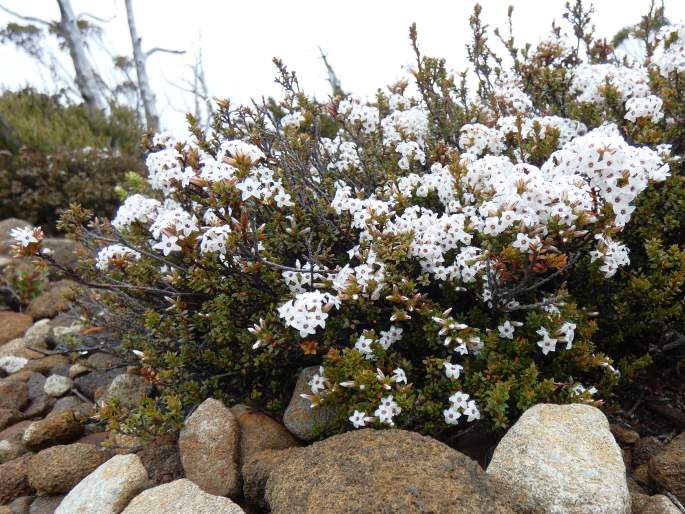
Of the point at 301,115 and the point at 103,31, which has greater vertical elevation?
the point at 103,31

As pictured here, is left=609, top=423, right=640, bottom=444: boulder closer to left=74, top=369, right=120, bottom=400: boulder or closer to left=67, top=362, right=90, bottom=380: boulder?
left=74, top=369, right=120, bottom=400: boulder

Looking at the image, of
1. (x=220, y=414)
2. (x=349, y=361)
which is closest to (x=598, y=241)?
(x=349, y=361)

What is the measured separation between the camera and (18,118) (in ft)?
40.4

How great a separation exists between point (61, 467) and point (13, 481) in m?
0.37

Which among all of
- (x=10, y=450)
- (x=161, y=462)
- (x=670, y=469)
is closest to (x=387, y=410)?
(x=670, y=469)

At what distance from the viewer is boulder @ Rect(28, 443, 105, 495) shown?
3.30m

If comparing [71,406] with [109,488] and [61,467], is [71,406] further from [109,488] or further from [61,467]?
[109,488]

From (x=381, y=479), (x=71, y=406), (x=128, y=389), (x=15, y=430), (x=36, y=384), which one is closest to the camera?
(x=381, y=479)

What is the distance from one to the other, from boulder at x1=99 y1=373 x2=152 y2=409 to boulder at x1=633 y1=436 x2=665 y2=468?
315cm

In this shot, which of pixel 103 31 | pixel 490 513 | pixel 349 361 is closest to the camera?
pixel 490 513

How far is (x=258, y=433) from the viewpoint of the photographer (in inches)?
130

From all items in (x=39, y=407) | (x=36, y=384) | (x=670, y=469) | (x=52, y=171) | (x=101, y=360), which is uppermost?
(x=52, y=171)

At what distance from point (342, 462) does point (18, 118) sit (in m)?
12.7

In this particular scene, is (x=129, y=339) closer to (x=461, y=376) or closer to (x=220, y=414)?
(x=220, y=414)
